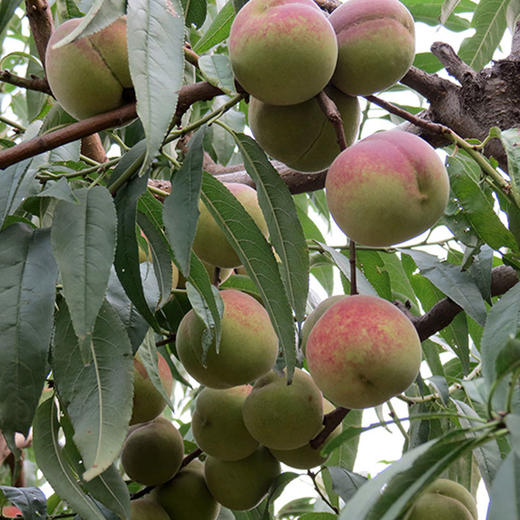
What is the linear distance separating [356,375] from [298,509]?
1.18m

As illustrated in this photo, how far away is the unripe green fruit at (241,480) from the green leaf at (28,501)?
0.91 ft

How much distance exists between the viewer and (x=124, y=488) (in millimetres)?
1019

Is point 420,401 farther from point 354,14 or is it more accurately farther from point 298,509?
point 298,509

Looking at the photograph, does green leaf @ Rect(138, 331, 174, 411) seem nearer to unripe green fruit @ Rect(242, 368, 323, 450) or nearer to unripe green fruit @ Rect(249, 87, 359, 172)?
unripe green fruit @ Rect(242, 368, 323, 450)

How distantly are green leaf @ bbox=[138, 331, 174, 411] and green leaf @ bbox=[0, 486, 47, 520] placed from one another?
0.26 meters

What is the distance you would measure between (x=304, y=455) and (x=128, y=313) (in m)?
0.40

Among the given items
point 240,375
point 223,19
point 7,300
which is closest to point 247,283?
point 240,375

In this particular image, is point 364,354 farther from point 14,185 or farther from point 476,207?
point 14,185

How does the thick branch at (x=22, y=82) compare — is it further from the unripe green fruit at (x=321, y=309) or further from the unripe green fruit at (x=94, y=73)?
the unripe green fruit at (x=321, y=309)

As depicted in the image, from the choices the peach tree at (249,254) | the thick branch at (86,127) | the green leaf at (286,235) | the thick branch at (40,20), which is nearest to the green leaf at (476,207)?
the peach tree at (249,254)

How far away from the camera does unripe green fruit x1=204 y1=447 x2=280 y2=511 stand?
1275 mm

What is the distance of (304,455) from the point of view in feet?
4.07

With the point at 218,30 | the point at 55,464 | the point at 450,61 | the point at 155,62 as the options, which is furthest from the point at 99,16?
the point at 450,61

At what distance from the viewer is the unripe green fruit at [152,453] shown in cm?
129
